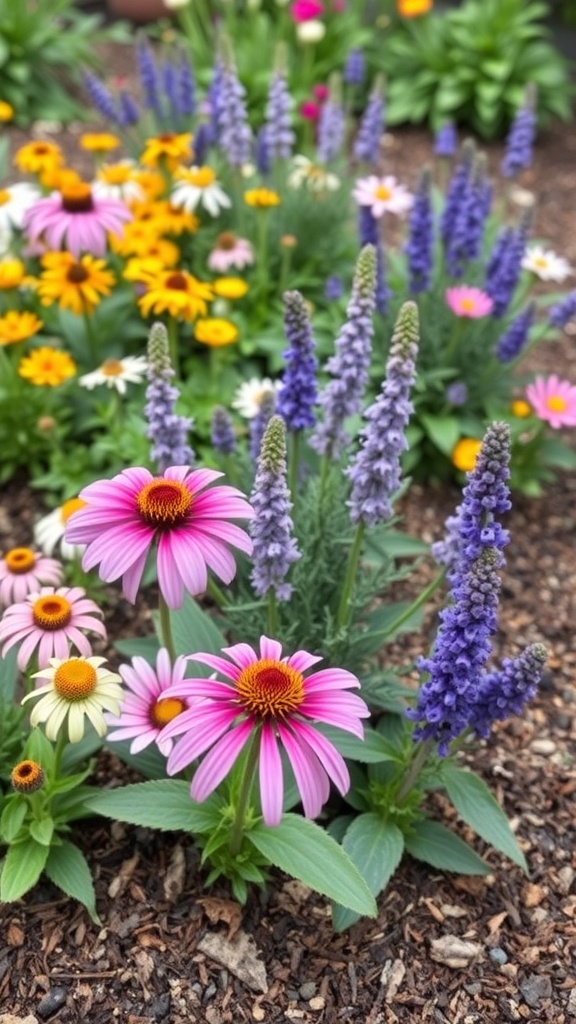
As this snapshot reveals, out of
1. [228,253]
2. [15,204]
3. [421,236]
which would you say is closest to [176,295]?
[228,253]

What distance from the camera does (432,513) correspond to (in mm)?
4070

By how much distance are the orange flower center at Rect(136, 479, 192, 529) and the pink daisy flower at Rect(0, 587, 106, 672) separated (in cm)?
46

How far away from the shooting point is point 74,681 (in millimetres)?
2207

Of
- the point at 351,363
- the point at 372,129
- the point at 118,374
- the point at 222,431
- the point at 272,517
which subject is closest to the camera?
the point at 272,517

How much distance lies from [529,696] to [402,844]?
591 mm

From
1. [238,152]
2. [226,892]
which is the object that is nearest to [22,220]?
[238,152]

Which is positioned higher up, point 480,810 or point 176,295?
point 176,295

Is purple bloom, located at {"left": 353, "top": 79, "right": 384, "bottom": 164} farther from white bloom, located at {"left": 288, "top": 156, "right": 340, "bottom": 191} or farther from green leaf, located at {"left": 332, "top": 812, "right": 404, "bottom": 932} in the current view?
green leaf, located at {"left": 332, "top": 812, "right": 404, "bottom": 932}

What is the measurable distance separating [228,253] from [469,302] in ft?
3.69

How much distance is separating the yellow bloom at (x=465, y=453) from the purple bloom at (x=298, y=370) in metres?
1.29

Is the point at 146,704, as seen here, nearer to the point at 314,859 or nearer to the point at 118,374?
the point at 314,859

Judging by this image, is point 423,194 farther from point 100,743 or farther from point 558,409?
point 100,743

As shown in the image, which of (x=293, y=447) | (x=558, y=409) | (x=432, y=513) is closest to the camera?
(x=293, y=447)

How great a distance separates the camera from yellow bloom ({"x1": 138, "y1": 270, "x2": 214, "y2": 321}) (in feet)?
11.7
